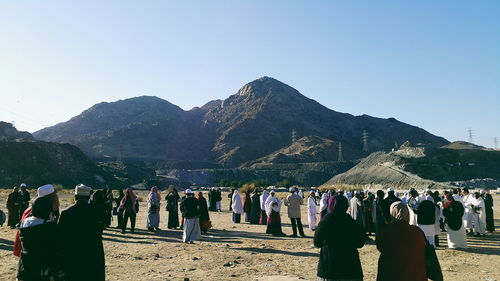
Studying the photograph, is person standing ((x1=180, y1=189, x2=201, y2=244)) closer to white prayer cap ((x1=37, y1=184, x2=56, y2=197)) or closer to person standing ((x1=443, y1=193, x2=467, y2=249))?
white prayer cap ((x1=37, y1=184, x2=56, y2=197))

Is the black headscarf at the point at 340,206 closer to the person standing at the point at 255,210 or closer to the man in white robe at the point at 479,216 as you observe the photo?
the man in white robe at the point at 479,216

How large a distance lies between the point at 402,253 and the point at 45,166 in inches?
2854

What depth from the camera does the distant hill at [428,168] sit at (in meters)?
63.4

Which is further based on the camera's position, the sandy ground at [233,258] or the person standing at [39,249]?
the sandy ground at [233,258]

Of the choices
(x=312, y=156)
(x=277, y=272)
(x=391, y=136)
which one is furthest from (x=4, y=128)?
(x=391, y=136)

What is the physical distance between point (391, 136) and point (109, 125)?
130608 millimetres

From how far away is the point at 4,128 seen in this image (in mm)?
94500

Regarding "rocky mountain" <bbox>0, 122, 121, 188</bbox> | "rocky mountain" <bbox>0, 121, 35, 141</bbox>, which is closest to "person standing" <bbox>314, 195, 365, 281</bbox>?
"rocky mountain" <bbox>0, 122, 121, 188</bbox>

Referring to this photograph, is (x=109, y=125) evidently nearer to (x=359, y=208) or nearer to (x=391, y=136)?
(x=391, y=136)

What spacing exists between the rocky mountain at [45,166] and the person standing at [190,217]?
188ft

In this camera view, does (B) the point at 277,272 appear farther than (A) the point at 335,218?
Yes

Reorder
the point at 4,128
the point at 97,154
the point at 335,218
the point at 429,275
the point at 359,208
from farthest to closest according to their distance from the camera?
1. the point at 97,154
2. the point at 4,128
3. the point at 359,208
4. the point at 335,218
5. the point at 429,275

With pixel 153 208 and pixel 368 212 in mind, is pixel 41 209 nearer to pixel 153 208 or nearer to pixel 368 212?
pixel 153 208

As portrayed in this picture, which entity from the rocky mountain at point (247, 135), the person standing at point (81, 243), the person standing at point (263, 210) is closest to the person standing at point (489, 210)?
the person standing at point (263, 210)
